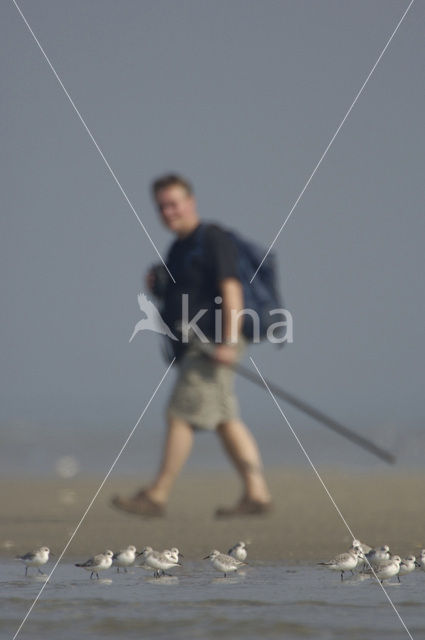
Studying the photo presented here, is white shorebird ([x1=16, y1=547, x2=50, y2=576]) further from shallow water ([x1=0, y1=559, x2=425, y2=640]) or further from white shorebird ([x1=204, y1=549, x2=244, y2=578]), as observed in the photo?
white shorebird ([x1=204, y1=549, x2=244, y2=578])

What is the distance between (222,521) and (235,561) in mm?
1337

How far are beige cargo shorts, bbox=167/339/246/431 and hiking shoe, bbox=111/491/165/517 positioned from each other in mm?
308

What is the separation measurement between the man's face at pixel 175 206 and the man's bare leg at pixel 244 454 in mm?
729

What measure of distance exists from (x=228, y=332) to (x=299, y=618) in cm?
98

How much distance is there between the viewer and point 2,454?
1398 cm

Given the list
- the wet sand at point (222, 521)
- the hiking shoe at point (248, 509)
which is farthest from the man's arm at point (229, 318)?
the wet sand at point (222, 521)

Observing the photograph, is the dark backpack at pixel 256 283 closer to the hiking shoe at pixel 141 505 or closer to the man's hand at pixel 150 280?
the man's hand at pixel 150 280

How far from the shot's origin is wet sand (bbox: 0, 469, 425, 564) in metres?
5.90

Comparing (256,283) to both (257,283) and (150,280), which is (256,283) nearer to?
(257,283)

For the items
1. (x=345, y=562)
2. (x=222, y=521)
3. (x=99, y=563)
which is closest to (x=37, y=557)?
(x=99, y=563)

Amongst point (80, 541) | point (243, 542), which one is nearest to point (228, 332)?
point (243, 542)

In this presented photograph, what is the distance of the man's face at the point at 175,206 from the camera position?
483 cm

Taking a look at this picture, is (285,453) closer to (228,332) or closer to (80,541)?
(80,541)

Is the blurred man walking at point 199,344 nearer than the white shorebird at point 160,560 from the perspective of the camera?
Yes
